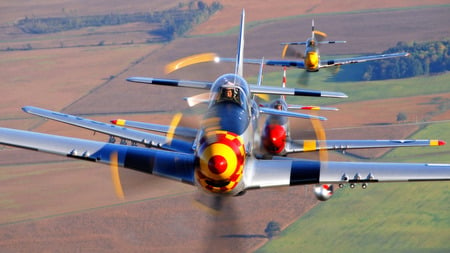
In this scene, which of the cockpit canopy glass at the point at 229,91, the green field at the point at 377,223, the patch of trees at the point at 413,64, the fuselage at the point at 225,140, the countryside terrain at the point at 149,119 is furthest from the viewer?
the patch of trees at the point at 413,64

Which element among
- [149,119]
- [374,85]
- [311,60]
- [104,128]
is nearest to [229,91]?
[104,128]

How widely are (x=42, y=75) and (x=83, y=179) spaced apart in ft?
262

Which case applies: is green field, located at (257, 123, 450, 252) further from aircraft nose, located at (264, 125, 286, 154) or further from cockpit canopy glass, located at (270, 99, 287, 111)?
aircraft nose, located at (264, 125, 286, 154)

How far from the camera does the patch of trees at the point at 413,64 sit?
138875 millimetres

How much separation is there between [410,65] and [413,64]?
0.61 m

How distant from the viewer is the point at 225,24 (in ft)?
636

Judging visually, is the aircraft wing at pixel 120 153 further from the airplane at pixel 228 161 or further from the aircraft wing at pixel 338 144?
the aircraft wing at pixel 338 144

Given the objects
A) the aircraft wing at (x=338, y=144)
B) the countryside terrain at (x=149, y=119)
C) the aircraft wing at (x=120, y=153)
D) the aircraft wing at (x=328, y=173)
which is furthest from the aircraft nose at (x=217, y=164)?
the aircraft wing at (x=338, y=144)

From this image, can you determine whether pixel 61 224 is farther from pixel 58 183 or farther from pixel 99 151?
pixel 99 151

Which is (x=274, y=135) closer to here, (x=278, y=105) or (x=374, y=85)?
(x=278, y=105)

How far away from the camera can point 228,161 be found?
2081 centimetres

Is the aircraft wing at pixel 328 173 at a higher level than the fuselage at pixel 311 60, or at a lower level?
lower

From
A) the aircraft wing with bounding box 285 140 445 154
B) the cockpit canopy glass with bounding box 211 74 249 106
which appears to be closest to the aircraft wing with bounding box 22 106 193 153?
the cockpit canopy glass with bounding box 211 74 249 106

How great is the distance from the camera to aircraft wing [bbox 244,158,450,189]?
2280 centimetres
